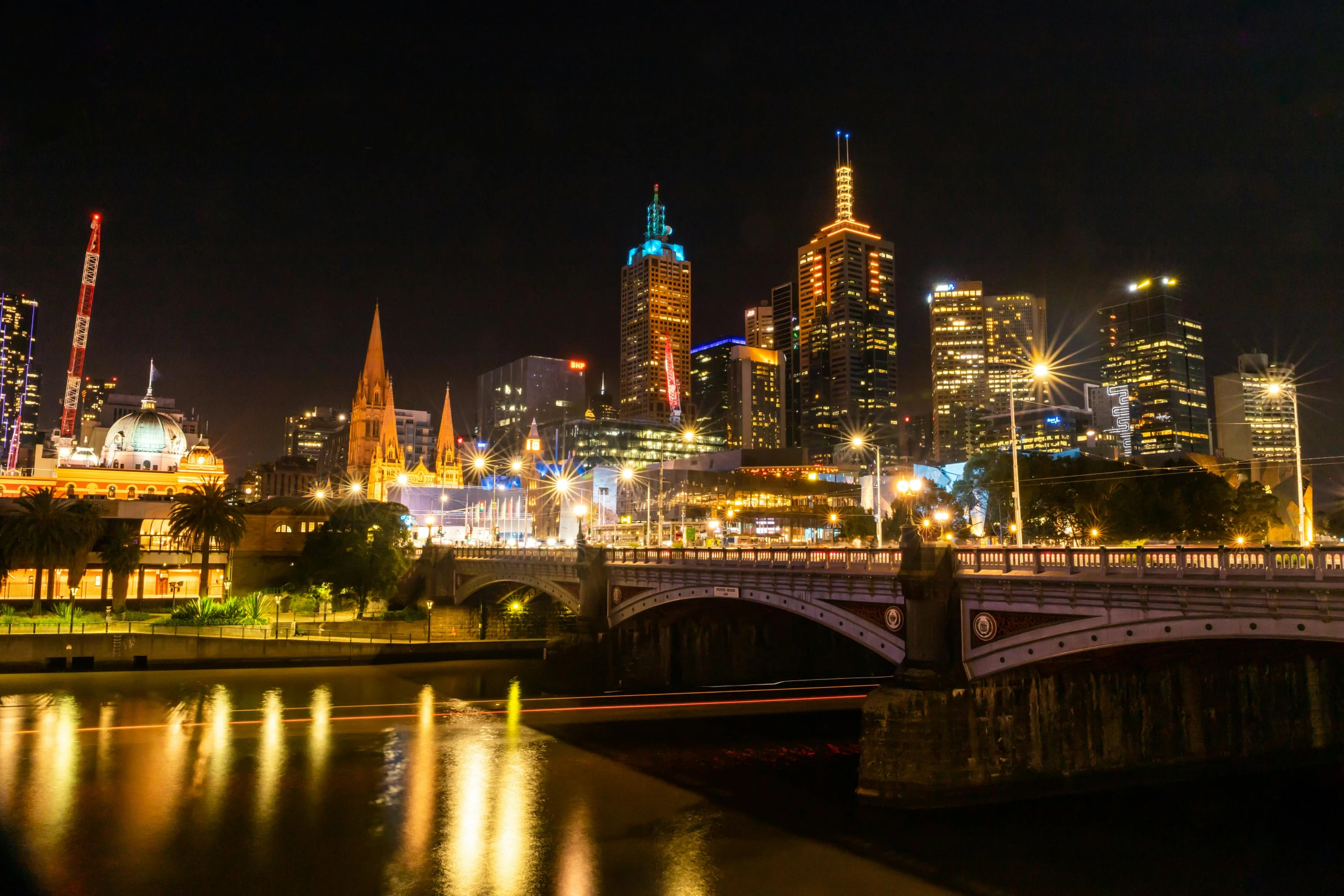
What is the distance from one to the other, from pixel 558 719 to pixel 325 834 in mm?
18732

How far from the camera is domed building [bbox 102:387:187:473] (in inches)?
5837

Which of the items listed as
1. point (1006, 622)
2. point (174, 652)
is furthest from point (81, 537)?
point (1006, 622)

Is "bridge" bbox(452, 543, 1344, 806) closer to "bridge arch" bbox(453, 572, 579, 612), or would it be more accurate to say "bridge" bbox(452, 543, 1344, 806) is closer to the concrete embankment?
"bridge arch" bbox(453, 572, 579, 612)

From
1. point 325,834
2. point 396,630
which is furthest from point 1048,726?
point 396,630

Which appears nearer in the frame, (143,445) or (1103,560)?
(1103,560)

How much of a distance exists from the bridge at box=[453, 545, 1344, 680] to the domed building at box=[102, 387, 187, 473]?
13356 centimetres

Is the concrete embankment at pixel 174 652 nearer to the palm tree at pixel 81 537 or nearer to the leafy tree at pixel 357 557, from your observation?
the palm tree at pixel 81 537

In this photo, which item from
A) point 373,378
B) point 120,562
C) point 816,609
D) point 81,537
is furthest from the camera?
point 373,378

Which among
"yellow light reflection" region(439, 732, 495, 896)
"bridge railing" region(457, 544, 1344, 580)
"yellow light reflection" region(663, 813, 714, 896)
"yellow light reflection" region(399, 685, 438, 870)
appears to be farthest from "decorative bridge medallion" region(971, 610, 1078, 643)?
"yellow light reflection" region(399, 685, 438, 870)

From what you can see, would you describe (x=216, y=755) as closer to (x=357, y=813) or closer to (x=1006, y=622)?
(x=357, y=813)

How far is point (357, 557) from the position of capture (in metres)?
80.9

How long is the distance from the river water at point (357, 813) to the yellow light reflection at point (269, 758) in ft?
0.41

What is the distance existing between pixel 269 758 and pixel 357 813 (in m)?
9.64

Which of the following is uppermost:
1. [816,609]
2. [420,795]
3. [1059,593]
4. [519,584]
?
[519,584]
